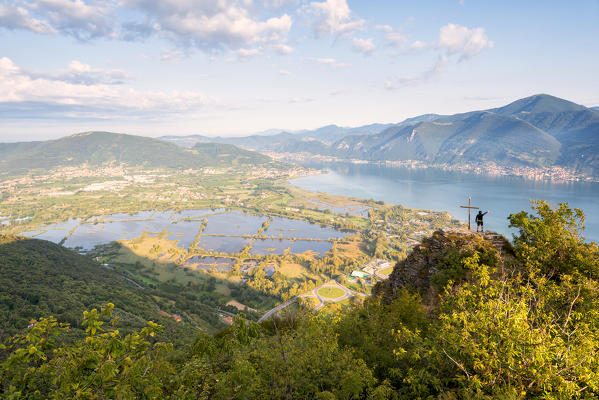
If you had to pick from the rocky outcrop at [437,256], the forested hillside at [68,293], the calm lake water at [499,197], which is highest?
the rocky outcrop at [437,256]

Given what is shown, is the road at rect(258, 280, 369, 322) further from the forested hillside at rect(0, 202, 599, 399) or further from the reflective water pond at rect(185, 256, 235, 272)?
the forested hillside at rect(0, 202, 599, 399)

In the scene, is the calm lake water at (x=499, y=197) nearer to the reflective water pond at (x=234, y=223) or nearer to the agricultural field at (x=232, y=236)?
the agricultural field at (x=232, y=236)

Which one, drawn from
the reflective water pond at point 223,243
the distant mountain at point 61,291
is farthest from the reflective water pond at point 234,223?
the distant mountain at point 61,291

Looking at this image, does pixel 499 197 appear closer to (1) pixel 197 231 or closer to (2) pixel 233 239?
(2) pixel 233 239

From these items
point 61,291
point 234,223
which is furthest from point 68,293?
point 234,223

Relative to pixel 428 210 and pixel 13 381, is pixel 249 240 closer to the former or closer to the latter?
pixel 428 210

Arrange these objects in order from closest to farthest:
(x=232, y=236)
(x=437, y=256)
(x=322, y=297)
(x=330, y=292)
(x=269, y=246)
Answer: (x=437, y=256) < (x=322, y=297) < (x=330, y=292) < (x=269, y=246) < (x=232, y=236)
